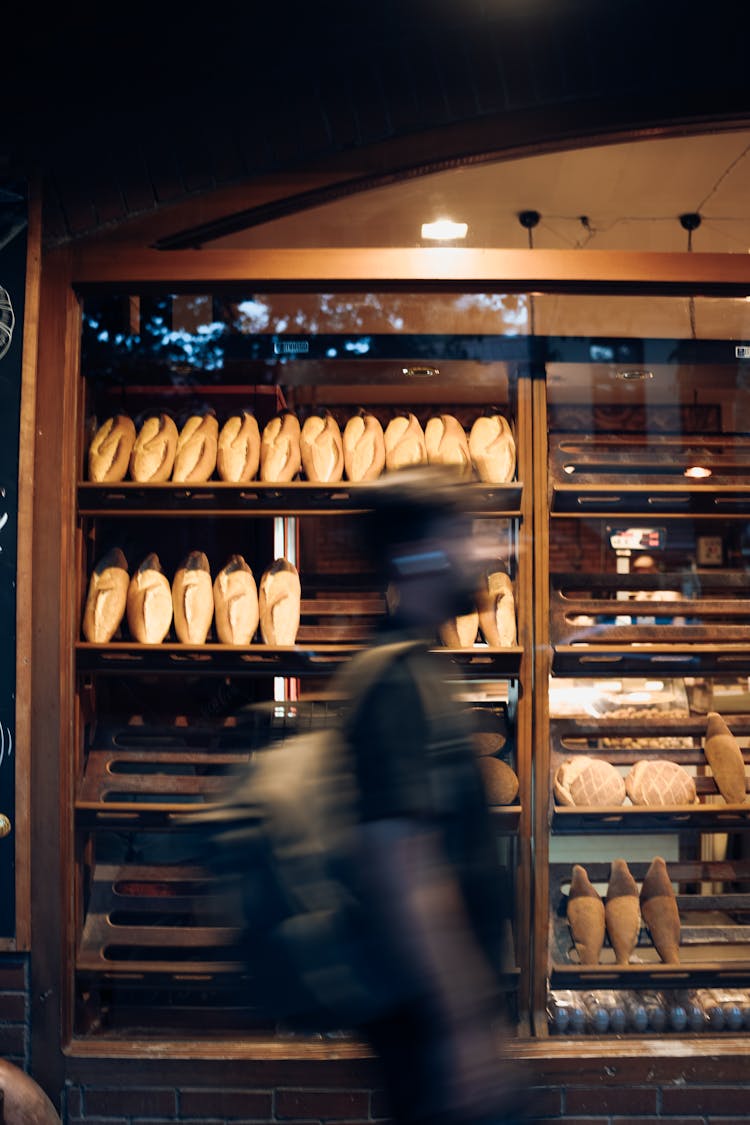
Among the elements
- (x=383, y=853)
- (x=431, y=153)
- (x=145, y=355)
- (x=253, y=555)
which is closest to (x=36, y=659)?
(x=253, y=555)

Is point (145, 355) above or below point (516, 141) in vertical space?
below

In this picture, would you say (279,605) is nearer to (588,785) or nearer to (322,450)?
(322,450)

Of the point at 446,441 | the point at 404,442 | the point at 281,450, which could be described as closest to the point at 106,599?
the point at 281,450

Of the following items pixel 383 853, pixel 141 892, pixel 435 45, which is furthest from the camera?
pixel 141 892

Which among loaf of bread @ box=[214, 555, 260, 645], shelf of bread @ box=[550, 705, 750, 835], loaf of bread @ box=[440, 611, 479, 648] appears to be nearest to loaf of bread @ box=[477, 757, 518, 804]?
shelf of bread @ box=[550, 705, 750, 835]

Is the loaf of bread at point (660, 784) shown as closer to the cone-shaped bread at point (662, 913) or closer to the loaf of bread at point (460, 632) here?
the cone-shaped bread at point (662, 913)

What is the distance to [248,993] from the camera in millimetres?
1266

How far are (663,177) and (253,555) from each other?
1.93 meters

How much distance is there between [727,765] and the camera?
7.89 ft

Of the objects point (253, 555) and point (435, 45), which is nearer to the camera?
point (435, 45)

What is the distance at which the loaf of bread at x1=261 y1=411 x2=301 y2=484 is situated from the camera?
96.0 inches

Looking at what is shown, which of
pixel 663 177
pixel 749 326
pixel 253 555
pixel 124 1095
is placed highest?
pixel 663 177

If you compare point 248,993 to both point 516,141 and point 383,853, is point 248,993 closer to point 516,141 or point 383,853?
point 383,853

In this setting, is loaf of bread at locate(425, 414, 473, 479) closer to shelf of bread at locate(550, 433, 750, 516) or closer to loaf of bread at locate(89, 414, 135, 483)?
shelf of bread at locate(550, 433, 750, 516)
